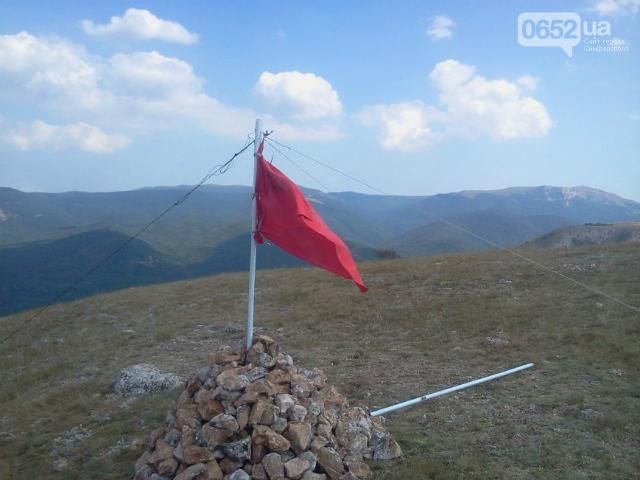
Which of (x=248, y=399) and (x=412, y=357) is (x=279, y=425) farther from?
(x=412, y=357)

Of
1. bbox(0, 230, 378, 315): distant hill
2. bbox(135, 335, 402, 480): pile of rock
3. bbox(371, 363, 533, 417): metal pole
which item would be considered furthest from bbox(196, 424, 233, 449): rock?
bbox(0, 230, 378, 315): distant hill

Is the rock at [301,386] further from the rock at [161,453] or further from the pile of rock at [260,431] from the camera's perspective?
the rock at [161,453]

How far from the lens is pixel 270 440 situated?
595cm

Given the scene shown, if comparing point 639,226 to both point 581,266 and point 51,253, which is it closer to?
point 581,266

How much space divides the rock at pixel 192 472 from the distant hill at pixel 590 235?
36.4 metres

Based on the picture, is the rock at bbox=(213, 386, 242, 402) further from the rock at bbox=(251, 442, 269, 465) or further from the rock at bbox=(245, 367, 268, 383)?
the rock at bbox=(251, 442, 269, 465)

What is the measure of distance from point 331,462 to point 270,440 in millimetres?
729

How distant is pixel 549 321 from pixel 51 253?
7535 centimetres

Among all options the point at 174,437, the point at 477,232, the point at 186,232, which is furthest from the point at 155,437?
the point at 477,232

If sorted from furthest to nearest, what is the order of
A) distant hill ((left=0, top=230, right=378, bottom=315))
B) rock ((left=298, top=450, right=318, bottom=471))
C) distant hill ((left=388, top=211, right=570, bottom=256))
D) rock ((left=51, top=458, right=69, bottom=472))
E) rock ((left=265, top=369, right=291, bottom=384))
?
distant hill ((left=388, top=211, right=570, bottom=256)) → distant hill ((left=0, top=230, right=378, bottom=315)) → rock ((left=51, top=458, right=69, bottom=472)) → rock ((left=265, top=369, right=291, bottom=384)) → rock ((left=298, top=450, right=318, bottom=471))

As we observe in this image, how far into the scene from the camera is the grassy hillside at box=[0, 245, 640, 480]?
7.13 metres


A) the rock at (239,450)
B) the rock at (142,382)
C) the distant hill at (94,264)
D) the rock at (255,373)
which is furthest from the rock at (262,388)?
the distant hill at (94,264)

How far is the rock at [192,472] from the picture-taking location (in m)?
5.80

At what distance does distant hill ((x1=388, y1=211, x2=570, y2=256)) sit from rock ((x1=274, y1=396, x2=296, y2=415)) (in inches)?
3016
